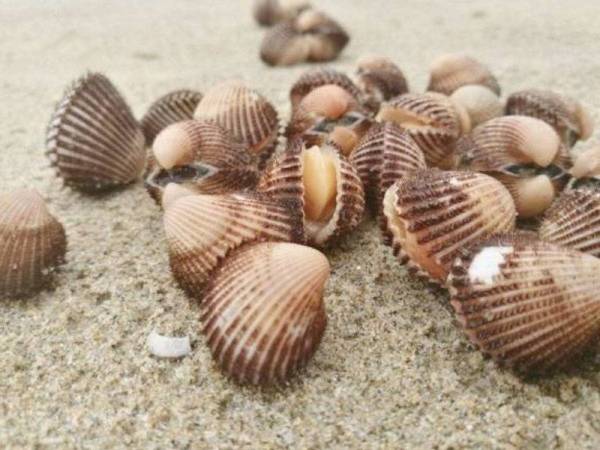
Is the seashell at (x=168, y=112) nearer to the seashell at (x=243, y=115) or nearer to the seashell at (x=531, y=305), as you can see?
the seashell at (x=243, y=115)

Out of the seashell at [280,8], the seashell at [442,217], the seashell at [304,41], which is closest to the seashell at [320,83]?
the seashell at [442,217]

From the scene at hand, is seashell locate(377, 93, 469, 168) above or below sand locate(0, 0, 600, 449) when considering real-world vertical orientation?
above

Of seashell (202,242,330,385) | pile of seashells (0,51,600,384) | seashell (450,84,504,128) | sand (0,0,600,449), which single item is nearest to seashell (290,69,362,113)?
pile of seashells (0,51,600,384)

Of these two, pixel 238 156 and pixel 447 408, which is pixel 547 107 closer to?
pixel 238 156

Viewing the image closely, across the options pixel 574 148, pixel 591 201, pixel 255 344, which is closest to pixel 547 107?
pixel 574 148

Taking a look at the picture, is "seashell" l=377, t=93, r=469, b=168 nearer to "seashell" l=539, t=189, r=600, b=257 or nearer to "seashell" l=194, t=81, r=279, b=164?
"seashell" l=194, t=81, r=279, b=164

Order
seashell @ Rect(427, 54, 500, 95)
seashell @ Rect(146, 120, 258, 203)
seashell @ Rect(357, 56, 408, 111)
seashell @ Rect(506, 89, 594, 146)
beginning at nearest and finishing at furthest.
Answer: seashell @ Rect(146, 120, 258, 203), seashell @ Rect(506, 89, 594, 146), seashell @ Rect(357, 56, 408, 111), seashell @ Rect(427, 54, 500, 95)
